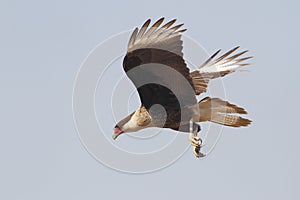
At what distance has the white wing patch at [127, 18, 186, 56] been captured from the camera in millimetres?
9195

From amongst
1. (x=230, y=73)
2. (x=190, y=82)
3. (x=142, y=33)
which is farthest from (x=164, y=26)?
(x=230, y=73)

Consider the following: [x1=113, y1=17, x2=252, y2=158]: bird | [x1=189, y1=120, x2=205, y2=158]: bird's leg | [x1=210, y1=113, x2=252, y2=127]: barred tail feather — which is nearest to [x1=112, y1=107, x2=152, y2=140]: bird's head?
[x1=113, y1=17, x2=252, y2=158]: bird

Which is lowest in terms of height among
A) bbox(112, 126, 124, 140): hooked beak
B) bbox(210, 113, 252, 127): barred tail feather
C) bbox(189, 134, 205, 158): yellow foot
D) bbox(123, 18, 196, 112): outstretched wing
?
bbox(189, 134, 205, 158): yellow foot

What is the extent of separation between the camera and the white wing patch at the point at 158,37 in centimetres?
920

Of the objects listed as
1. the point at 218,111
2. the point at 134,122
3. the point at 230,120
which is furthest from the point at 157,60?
the point at 230,120

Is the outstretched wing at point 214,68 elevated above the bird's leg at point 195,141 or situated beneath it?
elevated above

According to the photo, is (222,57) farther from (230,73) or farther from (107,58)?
(107,58)

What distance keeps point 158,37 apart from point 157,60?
33 centimetres

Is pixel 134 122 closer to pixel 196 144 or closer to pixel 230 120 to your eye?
pixel 196 144

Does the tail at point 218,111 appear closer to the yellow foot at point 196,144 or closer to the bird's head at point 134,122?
the yellow foot at point 196,144

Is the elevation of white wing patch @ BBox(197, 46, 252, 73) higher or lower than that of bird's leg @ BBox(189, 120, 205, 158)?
higher

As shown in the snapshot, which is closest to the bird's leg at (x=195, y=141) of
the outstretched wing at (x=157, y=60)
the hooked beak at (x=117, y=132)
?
the outstretched wing at (x=157, y=60)

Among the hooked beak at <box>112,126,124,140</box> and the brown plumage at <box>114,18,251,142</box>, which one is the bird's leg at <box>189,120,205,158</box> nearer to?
the brown plumage at <box>114,18,251,142</box>

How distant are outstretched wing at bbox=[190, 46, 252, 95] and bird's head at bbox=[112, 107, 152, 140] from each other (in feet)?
3.27
